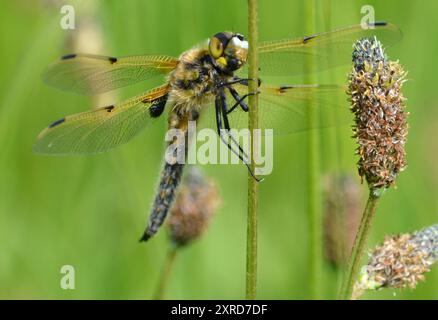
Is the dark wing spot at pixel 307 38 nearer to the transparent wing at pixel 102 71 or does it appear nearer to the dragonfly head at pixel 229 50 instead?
the dragonfly head at pixel 229 50

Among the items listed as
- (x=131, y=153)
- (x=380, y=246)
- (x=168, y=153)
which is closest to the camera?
(x=380, y=246)

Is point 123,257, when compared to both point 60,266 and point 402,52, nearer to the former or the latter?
point 60,266

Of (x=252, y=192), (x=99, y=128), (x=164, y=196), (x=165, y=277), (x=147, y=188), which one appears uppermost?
(x=99, y=128)

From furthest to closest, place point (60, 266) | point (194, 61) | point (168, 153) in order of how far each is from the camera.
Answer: point (60, 266) < point (168, 153) < point (194, 61)

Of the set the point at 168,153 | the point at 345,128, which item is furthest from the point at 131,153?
the point at 345,128

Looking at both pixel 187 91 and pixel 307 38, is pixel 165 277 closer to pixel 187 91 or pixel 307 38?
pixel 187 91

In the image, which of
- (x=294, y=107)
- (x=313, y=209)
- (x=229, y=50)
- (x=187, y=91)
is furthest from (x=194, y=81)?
(x=313, y=209)

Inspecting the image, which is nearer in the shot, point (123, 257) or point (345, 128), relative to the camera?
point (123, 257)
